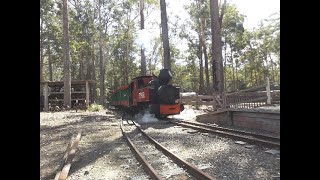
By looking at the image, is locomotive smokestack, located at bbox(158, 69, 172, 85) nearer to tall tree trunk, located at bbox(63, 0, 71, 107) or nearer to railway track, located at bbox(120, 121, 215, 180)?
railway track, located at bbox(120, 121, 215, 180)

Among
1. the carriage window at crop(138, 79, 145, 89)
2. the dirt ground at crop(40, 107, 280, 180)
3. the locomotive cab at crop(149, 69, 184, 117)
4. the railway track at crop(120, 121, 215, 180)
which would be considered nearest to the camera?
the railway track at crop(120, 121, 215, 180)

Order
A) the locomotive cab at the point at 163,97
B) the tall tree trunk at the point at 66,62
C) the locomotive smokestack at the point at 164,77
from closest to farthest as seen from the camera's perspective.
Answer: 1. the locomotive cab at the point at 163,97
2. the locomotive smokestack at the point at 164,77
3. the tall tree trunk at the point at 66,62

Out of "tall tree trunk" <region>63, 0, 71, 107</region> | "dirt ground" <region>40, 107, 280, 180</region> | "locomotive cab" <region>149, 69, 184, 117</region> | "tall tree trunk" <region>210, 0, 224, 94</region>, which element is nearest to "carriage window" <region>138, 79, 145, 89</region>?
"locomotive cab" <region>149, 69, 184, 117</region>

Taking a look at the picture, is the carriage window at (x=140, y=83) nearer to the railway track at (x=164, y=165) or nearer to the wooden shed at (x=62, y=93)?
the railway track at (x=164, y=165)

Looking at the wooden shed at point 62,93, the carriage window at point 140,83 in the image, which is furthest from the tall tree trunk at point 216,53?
the wooden shed at point 62,93

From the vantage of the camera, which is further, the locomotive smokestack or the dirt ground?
the locomotive smokestack

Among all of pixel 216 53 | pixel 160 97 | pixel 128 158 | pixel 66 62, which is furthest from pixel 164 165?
pixel 66 62

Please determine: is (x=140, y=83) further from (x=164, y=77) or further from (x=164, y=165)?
(x=164, y=165)

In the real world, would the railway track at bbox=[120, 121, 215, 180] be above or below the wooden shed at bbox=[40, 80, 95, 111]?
below

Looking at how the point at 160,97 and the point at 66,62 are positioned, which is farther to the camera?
the point at 66,62

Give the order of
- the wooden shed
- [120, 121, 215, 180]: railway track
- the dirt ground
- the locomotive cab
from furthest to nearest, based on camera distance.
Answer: the wooden shed < the locomotive cab < the dirt ground < [120, 121, 215, 180]: railway track
